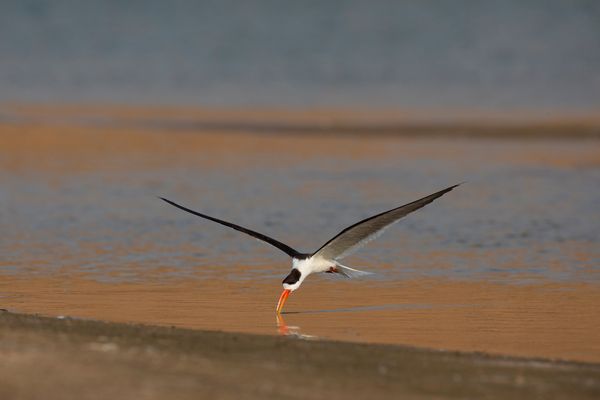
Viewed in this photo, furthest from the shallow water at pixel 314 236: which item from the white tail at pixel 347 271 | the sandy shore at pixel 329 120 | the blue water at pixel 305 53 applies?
the blue water at pixel 305 53

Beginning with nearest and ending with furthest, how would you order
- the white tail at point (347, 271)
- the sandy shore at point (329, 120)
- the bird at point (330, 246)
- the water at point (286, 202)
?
the bird at point (330, 246) → the white tail at point (347, 271) → the water at point (286, 202) → the sandy shore at point (329, 120)

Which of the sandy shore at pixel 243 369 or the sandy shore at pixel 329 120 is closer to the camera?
the sandy shore at pixel 243 369

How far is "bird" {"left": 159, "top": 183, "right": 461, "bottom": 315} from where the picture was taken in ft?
32.6

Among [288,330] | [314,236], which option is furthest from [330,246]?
[314,236]

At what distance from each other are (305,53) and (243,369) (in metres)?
37.2

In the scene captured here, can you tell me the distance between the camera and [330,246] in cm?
1024

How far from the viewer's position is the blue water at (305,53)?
121 ft

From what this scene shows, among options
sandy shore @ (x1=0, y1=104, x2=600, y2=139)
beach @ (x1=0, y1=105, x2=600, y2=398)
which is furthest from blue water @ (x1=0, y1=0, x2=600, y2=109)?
beach @ (x1=0, y1=105, x2=600, y2=398)

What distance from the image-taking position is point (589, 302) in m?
10.6

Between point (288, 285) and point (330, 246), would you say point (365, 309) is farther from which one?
point (288, 285)

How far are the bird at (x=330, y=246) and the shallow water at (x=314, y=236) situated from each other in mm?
259

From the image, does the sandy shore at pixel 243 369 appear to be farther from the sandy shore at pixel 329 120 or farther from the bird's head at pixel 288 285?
the sandy shore at pixel 329 120

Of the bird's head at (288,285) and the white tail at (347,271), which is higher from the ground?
the white tail at (347,271)

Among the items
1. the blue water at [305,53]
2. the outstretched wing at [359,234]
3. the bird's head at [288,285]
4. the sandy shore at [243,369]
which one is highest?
the blue water at [305,53]
